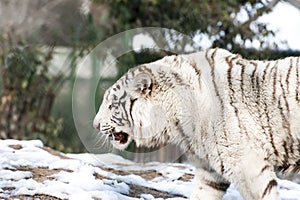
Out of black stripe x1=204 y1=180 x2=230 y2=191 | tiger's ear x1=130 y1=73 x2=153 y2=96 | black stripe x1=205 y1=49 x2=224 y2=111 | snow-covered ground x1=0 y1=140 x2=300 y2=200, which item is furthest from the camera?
snow-covered ground x1=0 y1=140 x2=300 y2=200

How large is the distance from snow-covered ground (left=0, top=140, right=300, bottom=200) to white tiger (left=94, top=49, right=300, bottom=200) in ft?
1.77

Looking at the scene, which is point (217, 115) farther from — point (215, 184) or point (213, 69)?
point (215, 184)

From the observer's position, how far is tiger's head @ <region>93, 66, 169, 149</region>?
336 cm

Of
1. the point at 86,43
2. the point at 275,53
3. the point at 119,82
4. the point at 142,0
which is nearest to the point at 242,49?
the point at 275,53

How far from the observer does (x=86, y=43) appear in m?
8.40

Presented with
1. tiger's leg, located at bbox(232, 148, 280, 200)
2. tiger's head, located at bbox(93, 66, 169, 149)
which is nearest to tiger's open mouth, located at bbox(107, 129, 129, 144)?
tiger's head, located at bbox(93, 66, 169, 149)

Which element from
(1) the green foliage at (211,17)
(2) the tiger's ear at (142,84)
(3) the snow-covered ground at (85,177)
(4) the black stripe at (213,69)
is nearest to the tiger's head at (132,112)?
(2) the tiger's ear at (142,84)

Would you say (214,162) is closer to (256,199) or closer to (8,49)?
(256,199)

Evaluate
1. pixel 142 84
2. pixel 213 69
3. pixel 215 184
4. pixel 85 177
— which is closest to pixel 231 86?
pixel 213 69

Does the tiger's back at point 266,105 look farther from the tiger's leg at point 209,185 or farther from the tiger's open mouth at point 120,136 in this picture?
the tiger's open mouth at point 120,136

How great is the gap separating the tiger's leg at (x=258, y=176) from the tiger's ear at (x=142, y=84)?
0.63 metres

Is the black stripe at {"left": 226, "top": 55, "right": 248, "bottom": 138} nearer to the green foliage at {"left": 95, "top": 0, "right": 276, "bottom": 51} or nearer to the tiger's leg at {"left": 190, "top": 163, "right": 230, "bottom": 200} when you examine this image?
the tiger's leg at {"left": 190, "top": 163, "right": 230, "bottom": 200}

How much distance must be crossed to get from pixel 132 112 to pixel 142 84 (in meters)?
0.17

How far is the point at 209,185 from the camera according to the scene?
3.45 metres
